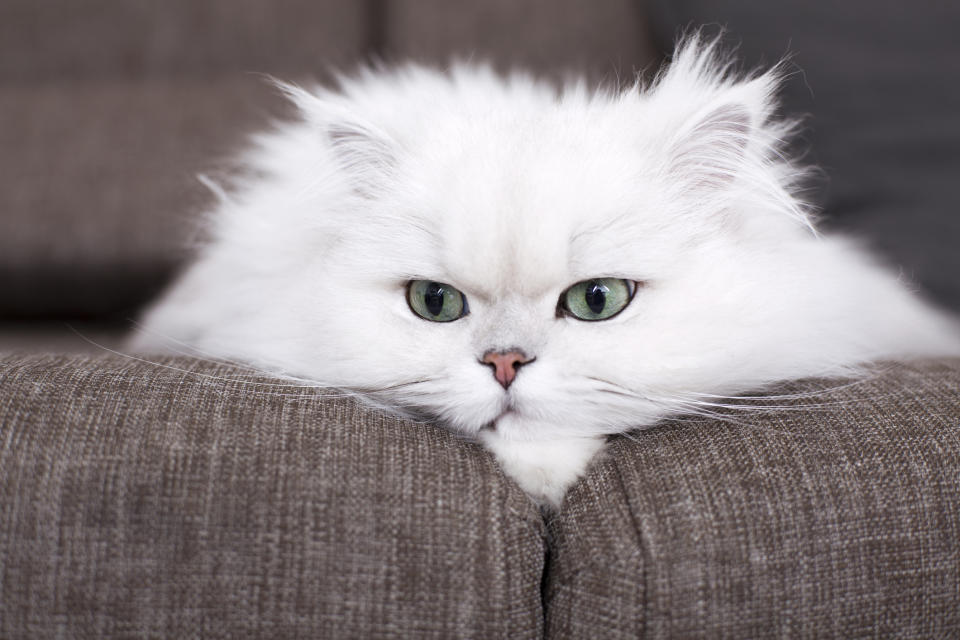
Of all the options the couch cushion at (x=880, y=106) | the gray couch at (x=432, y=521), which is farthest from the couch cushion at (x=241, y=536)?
the couch cushion at (x=880, y=106)

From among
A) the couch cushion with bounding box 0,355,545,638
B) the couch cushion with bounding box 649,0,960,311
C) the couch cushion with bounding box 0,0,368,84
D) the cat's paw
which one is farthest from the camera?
the couch cushion with bounding box 0,0,368,84

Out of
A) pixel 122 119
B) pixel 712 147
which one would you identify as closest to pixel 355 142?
pixel 712 147

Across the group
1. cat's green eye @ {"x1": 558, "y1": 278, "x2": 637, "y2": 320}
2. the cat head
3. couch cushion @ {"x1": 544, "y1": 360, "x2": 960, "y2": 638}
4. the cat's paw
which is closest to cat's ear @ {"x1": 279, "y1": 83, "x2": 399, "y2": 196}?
the cat head

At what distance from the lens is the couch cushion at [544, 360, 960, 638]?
2.78 ft

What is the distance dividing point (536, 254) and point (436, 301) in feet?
0.57

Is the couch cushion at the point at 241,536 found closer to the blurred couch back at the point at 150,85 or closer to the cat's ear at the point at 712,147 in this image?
the cat's ear at the point at 712,147

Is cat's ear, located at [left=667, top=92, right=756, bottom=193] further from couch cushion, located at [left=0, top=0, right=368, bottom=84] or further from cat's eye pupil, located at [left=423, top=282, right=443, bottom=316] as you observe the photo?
couch cushion, located at [left=0, top=0, right=368, bottom=84]

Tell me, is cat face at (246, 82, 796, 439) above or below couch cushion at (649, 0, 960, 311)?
below

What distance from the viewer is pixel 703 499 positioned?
89cm

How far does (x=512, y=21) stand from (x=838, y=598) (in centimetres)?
204

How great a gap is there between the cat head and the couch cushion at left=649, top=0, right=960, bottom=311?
1.96 ft

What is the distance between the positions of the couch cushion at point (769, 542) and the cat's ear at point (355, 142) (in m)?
0.59

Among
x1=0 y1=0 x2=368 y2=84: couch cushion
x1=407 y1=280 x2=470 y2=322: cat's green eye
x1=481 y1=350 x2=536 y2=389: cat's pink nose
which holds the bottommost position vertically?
x1=481 y1=350 x2=536 y2=389: cat's pink nose

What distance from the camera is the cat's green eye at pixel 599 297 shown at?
1087mm
